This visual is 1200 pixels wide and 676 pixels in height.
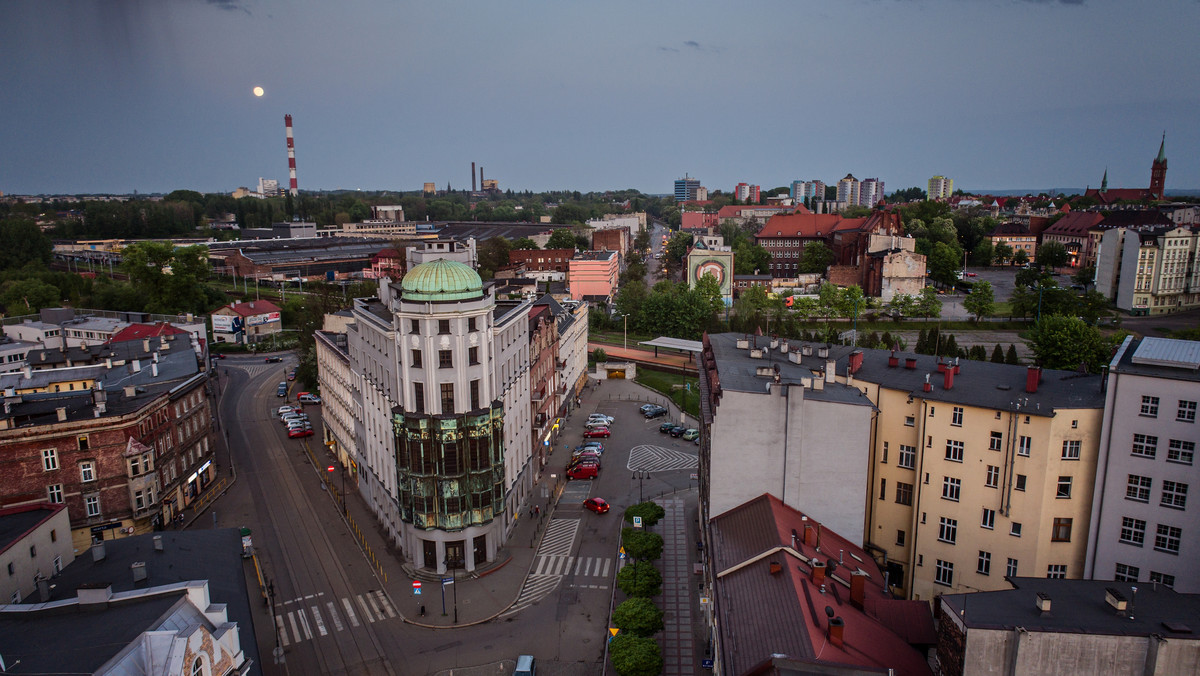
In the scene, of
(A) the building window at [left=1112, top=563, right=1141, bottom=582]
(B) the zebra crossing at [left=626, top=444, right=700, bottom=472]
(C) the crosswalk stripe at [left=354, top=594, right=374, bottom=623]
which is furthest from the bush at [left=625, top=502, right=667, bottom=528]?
(A) the building window at [left=1112, top=563, right=1141, bottom=582]

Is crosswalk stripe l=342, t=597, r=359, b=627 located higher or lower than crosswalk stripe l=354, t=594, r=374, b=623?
lower

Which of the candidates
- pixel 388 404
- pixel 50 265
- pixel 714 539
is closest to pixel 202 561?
pixel 388 404

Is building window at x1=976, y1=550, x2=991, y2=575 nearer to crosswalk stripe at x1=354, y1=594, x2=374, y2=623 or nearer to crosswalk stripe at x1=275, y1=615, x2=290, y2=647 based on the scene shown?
crosswalk stripe at x1=354, y1=594, x2=374, y2=623

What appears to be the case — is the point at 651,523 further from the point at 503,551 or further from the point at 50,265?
the point at 50,265

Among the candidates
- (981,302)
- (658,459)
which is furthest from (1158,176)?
(658,459)

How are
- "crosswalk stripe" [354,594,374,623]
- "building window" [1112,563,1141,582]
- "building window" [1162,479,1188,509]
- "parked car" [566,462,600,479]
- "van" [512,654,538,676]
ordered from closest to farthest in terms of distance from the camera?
"building window" [1162,479,1188,509] → "building window" [1112,563,1141,582] → "van" [512,654,538,676] → "crosswalk stripe" [354,594,374,623] → "parked car" [566,462,600,479]

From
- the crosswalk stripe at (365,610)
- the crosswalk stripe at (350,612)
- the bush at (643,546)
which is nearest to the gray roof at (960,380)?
the bush at (643,546)

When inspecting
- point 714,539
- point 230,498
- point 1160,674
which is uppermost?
point 1160,674

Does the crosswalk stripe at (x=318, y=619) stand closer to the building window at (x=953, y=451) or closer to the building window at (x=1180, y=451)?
the building window at (x=953, y=451)
